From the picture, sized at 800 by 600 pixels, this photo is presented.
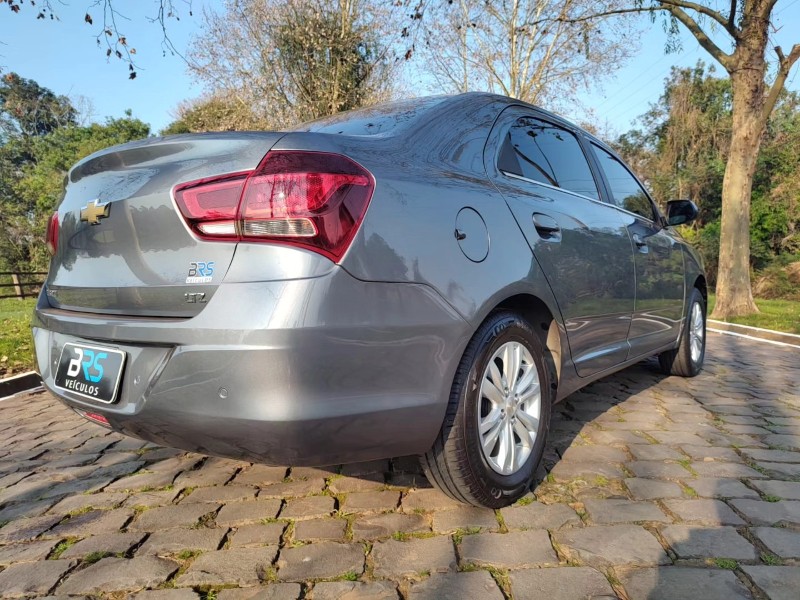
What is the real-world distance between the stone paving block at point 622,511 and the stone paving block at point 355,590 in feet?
2.87

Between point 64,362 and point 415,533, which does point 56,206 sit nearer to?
point 64,362

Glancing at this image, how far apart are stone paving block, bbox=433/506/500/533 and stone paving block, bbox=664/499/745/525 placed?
0.72m

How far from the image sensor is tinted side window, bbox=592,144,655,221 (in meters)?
3.61

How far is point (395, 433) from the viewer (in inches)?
71.1

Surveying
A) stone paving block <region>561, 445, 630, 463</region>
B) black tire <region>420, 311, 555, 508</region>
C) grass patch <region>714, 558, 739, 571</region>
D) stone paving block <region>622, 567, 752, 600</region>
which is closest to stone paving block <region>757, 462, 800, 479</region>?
stone paving block <region>561, 445, 630, 463</region>

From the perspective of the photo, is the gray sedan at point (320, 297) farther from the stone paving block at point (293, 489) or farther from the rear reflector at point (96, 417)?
the stone paving block at point (293, 489)

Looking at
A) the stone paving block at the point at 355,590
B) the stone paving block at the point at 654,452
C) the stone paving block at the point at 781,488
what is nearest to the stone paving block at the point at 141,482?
the stone paving block at the point at 355,590

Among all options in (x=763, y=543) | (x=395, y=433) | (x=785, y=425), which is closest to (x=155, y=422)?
(x=395, y=433)

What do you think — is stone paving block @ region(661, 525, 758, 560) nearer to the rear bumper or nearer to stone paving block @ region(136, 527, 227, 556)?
the rear bumper

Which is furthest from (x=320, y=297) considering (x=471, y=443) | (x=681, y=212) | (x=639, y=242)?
(x=681, y=212)

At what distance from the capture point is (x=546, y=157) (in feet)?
9.66

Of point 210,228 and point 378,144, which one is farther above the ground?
point 378,144

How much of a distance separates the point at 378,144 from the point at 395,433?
0.98 m

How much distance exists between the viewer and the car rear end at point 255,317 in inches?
62.6
